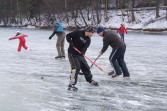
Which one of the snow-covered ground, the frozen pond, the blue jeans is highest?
the snow-covered ground

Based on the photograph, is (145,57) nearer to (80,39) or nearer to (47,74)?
(47,74)

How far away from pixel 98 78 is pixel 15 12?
167 feet

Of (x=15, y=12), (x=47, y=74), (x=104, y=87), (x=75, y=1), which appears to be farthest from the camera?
(x=15, y=12)

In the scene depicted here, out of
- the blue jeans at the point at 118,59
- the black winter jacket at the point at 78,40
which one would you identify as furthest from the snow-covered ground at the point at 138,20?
the black winter jacket at the point at 78,40

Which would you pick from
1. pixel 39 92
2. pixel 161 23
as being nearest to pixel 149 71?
pixel 39 92

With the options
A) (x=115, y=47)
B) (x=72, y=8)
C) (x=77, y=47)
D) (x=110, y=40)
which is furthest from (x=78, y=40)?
(x=72, y=8)

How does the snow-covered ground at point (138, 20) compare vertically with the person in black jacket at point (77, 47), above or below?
above

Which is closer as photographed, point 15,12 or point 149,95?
point 149,95

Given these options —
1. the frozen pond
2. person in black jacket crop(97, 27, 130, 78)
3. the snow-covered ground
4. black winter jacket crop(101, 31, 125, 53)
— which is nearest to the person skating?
the frozen pond

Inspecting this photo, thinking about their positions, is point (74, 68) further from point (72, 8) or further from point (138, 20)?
point (72, 8)

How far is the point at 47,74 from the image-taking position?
6074 millimetres

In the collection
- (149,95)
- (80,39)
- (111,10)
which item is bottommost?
(149,95)

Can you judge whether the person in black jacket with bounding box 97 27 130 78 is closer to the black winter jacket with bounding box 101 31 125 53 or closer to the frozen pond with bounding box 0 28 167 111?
the black winter jacket with bounding box 101 31 125 53

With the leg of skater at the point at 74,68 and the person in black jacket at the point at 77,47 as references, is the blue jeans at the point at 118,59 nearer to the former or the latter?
the person in black jacket at the point at 77,47
